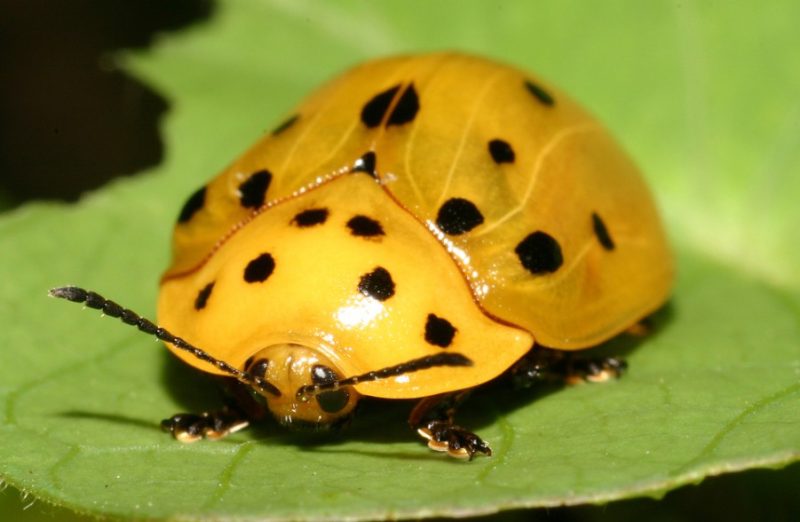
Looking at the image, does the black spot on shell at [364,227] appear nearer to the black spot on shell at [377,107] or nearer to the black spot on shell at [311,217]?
the black spot on shell at [311,217]

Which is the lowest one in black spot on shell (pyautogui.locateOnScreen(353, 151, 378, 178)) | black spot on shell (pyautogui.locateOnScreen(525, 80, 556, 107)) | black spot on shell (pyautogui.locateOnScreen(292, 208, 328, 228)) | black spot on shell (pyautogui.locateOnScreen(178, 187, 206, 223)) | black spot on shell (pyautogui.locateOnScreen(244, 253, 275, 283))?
black spot on shell (pyautogui.locateOnScreen(178, 187, 206, 223))

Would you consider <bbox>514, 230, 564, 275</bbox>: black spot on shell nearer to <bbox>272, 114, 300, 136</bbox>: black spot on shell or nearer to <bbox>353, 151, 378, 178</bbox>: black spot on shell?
<bbox>353, 151, 378, 178</bbox>: black spot on shell

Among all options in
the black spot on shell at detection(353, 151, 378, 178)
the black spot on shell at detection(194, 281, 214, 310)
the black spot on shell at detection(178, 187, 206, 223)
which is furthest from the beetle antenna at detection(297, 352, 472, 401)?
the black spot on shell at detection(178, 187, 206, 223)

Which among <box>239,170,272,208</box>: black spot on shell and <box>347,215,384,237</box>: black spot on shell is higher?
<box>347,215,384,237</box>: black spot on shell

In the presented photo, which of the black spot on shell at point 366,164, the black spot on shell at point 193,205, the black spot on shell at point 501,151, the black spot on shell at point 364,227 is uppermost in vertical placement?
the black spot on shell at point 501,151

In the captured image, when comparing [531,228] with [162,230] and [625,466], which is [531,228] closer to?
[625,466]

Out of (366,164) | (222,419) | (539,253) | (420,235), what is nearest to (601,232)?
(539,253)

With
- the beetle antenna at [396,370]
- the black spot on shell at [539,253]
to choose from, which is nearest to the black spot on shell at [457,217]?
the black spot on shell at [539,253]
